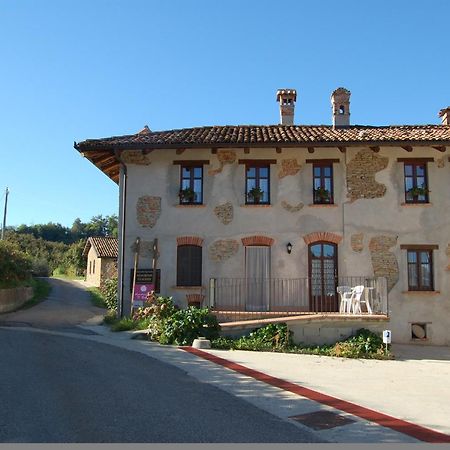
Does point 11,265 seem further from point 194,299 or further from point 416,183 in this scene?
point 416,183

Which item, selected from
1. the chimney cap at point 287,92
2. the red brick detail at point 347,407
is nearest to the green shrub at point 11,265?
the chimney cap at point 287,92

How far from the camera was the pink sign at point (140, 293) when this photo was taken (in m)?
16.0

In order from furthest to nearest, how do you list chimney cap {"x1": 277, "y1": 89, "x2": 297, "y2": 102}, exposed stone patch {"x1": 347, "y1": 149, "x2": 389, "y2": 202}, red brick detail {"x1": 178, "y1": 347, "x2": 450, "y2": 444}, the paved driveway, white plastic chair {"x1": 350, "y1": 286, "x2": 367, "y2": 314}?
1. chimney cap {"x1": 277, "y1": 89, "x2": 297, "y2": 102}
2. the paved driveway
3. exposed stone patch {"x1": 347, "y1": 149, "x2": 389, "y2": 202}
4. white plastic chair {"x1": 350, "y1": 286, "x2": 367, "y2": 314}
5. red brick detail {"x1": 178, "y1": 347, "x2": 450, "y2": 444}

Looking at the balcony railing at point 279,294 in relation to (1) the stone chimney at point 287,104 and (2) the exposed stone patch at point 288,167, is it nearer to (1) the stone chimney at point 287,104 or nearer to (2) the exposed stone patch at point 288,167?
(2) the exposed stone patch at point 288,167

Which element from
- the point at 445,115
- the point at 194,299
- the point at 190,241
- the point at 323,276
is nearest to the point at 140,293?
the point at 194,299

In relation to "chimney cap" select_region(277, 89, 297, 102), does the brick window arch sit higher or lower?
lower

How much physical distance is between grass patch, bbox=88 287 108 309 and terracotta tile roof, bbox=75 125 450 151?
437 inches

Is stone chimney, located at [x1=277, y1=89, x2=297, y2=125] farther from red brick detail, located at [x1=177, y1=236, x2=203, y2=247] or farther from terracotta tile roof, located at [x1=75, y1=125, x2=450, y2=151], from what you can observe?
red brick detail, located at [x1=177, y1=236, x2=203, y2=247]

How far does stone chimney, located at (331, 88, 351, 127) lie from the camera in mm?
19203

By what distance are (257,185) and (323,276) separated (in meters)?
3.71

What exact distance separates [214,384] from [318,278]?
869cm

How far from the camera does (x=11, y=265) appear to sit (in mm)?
21812

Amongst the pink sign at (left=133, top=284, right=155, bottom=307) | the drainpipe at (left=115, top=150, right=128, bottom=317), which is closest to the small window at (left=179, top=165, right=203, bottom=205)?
the drainpipe at (left=115, top=150, right=128, bottom=317)

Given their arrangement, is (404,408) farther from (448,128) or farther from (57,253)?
(57,253)
